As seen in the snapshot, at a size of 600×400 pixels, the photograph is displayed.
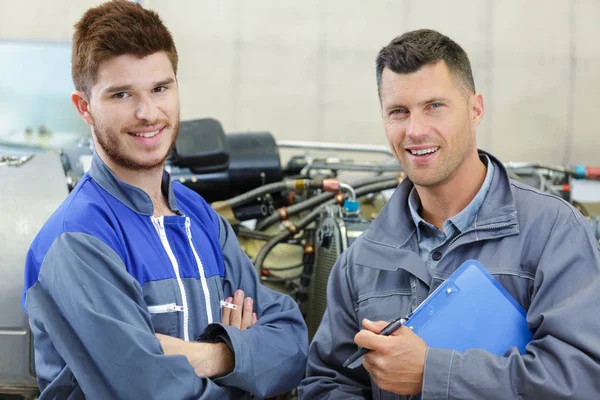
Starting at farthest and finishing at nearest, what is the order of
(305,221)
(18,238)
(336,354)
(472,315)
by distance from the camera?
1. (305,221)
2. (18,238)
3. (336,354)
4. (472,315)

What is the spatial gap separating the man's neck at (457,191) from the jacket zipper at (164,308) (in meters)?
0.74

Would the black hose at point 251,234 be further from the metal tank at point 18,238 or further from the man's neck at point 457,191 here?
the man's neck at point 457,191

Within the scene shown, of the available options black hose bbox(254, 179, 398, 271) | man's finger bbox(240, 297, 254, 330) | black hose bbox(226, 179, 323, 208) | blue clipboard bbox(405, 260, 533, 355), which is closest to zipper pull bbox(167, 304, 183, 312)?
man's finger bbox(240, 297, 254, 330)

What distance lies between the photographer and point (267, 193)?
11.0 feet

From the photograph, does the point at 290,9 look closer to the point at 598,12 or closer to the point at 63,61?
the point at 63,61

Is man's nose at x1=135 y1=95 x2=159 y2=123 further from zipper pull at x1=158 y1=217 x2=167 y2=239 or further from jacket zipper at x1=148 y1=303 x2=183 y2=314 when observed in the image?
jacket zipper at x1=148 y1=303 x2=183 y2=314

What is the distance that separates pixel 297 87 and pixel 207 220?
3.09 m

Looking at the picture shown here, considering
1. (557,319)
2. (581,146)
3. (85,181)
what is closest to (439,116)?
(557,319)

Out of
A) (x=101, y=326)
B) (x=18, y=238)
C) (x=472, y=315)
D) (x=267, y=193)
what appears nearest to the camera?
(x=101, y=326)

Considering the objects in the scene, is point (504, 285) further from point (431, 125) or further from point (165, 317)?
point (165, 317)

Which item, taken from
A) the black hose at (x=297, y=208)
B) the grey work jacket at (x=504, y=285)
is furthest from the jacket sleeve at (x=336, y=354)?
the black hose at (x=297, y=208)

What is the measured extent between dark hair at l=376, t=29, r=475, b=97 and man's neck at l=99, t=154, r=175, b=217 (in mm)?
703

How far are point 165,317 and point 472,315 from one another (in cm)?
75

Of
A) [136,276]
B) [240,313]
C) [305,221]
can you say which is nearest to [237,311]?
[240,313]
